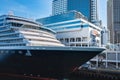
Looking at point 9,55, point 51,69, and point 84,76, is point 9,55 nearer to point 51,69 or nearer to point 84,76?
point 51,69

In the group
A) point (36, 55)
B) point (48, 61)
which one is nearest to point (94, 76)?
point (48, 61)

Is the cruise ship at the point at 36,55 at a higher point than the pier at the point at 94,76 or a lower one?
higher

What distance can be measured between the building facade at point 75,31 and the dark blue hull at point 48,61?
2146cm

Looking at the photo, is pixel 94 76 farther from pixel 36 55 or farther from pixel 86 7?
pixel 86 7

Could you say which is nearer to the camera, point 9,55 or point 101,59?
point 9,55

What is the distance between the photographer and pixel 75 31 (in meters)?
55.4

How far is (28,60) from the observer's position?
101ft

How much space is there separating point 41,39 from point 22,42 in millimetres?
3358

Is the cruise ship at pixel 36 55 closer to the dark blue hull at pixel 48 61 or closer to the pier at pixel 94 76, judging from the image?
the dark blue hull at pixel 48 61

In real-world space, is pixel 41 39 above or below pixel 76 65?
above

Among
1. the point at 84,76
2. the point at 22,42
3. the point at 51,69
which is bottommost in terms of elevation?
the point at 84,76

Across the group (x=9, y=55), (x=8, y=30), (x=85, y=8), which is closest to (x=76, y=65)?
(x=9, y=55)

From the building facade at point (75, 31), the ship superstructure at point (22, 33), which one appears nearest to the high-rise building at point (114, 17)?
the building facade at point (75, 31)

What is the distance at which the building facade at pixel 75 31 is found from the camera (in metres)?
53.8
